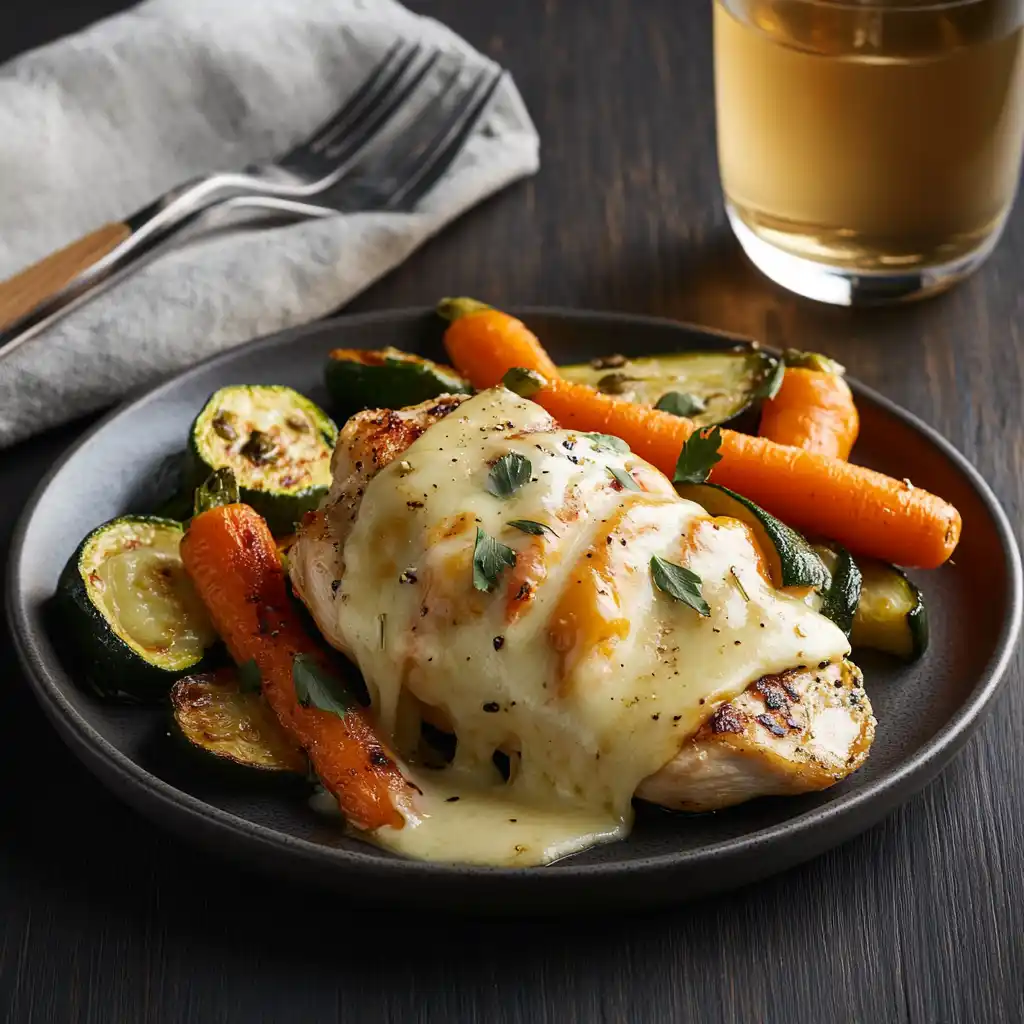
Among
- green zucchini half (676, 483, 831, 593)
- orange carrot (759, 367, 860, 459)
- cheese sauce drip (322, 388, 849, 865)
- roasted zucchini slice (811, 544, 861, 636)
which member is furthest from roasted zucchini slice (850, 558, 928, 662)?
orange carrot (759, 367, 860, 459)

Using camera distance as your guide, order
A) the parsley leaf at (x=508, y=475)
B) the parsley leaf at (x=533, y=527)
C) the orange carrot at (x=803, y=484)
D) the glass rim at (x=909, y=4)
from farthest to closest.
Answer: the glass rim at (x=909, y=4) → the orange carrot at (x=803, y=484) → the parsley leaf at (x=508, y=475) → the parsley leaf at (x=533, y=527)

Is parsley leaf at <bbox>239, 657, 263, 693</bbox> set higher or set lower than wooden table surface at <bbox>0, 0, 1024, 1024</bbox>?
higher

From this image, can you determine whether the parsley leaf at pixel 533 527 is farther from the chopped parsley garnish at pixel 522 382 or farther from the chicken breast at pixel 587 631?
the chopped parsley garnish at pixel 522 382

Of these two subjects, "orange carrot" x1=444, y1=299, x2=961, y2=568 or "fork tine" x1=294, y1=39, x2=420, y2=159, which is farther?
"fork tine" x1=294, y1=39, x2=420, y2=159

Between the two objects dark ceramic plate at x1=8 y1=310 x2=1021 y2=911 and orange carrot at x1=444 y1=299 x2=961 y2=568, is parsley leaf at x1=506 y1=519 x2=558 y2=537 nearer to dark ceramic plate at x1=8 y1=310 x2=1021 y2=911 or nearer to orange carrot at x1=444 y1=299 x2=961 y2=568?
dark ceramic plate at x1=8 y1=310 x2=1021 y2=911

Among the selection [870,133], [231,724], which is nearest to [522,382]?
[231,724]

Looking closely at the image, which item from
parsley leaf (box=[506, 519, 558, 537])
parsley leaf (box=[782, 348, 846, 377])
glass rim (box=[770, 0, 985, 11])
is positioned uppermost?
glass rim (box=[770, 0, 985, 11])

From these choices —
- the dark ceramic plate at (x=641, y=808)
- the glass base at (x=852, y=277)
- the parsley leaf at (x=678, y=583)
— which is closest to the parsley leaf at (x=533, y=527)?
the parsley leaf at (x=678, y=583)
